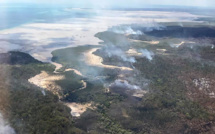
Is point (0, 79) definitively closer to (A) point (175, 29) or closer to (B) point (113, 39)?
(B) point (113, 39)

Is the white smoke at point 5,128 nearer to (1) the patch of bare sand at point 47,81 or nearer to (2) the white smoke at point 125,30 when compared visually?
(1) the patch of bare sand at point 47,81

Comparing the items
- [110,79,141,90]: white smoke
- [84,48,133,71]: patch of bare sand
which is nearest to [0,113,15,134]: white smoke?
[110,79,141,90]: white smoke

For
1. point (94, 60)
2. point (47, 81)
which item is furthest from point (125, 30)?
point (47, 81)

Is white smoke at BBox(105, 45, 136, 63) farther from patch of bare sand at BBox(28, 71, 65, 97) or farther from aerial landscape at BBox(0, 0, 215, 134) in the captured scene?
patch of bare sand at BBox(28, 71, 65, 97)

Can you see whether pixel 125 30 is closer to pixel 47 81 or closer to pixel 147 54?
pixel 147 54

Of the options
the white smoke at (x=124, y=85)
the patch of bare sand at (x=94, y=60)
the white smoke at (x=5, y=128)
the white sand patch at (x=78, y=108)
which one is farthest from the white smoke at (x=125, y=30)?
the white smoke at (x=5, y=128)
